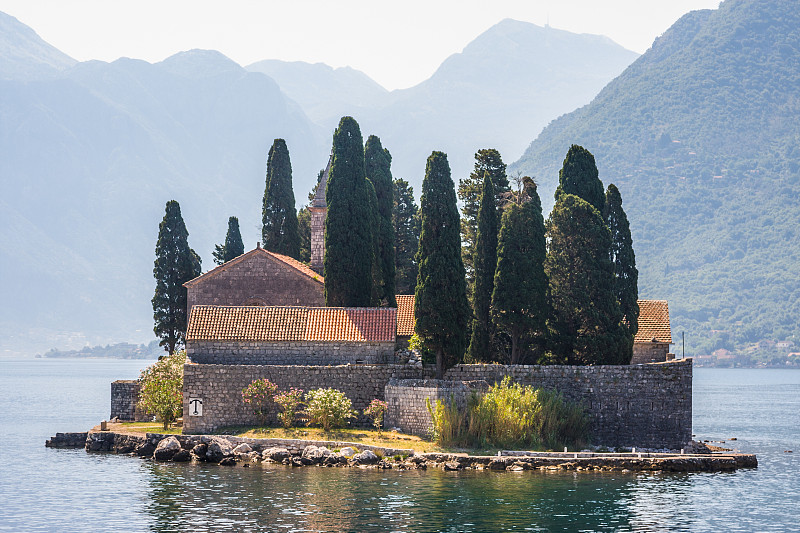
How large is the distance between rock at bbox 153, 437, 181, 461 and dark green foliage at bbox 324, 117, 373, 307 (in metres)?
A: 10.7

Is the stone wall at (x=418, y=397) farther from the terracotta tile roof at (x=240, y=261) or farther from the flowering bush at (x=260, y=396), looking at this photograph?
the terracotta tile roof at (x=240, y=261)

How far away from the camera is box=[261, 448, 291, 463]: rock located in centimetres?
4084

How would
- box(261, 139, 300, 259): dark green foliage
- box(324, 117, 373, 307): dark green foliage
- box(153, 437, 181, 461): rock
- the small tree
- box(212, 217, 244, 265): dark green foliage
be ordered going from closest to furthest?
1. box(153, 437, 181, 461): rock
2. the small tree
3. box(324, 117, 373, 307): dark green foliage
4. box(261, 139, 300, 259): dark green foliage
5. box(212, 217, 244, 265): dark green foliage

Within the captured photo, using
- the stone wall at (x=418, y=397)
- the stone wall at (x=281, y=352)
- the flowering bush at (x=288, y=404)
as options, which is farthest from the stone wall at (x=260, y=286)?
the stone wall at (x=418, y=397)

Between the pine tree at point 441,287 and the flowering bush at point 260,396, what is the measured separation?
260 inches

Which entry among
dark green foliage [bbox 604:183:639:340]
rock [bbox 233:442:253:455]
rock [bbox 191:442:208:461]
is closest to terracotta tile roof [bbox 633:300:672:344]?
dark green foliage [bbox 604:183:639:340]

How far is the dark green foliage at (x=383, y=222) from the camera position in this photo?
A: 57594mm

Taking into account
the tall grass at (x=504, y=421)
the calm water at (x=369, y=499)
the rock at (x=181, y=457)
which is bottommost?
the calm water at (x=369, y=499)

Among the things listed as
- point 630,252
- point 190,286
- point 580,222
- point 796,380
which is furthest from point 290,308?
point 796,380

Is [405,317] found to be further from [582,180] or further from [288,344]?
[582,180]

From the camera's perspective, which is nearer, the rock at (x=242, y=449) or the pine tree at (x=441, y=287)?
the rock at (x=242, y=449)

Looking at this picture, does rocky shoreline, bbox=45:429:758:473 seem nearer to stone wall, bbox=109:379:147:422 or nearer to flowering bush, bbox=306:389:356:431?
flowering bush, bbox=306:389:356:431

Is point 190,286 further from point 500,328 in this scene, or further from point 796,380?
point 796,380

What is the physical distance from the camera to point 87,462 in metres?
43.0
